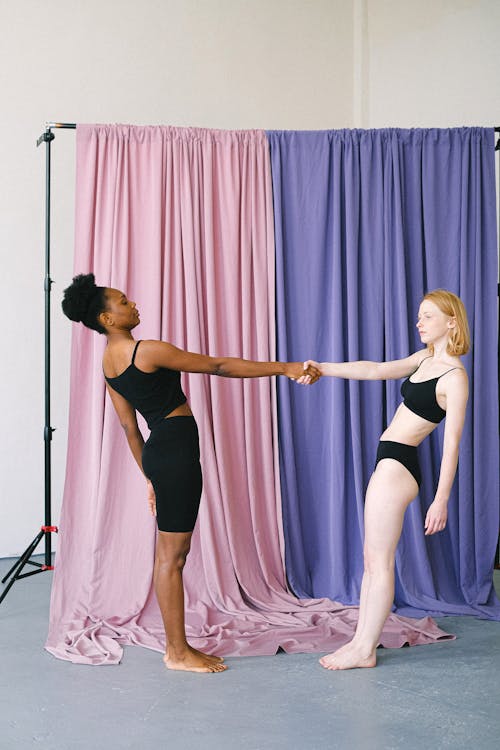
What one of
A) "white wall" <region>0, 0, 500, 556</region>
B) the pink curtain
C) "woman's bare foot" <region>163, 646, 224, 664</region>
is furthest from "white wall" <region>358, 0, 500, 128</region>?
"woman's bare foot" <region>163, 646, 224, 664</region>

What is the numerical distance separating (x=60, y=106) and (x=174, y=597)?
3.61m

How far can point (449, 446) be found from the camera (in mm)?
3559

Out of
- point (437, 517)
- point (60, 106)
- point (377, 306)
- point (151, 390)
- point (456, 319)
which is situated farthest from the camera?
point (60, 106)

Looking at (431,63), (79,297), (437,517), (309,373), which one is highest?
(431,63)

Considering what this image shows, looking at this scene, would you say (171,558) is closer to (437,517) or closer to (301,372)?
(301,372)

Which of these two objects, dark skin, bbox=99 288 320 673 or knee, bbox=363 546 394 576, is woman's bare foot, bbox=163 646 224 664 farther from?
knee, bbox=363 546 394 576

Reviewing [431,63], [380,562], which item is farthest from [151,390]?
[431,63]

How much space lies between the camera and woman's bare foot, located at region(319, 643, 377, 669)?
3602 millimetres

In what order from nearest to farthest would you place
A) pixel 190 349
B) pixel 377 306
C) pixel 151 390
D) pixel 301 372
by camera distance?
1. pixel 151 390
2. pixel 301 372
3. pixel 190 349
4. pixel 377 306

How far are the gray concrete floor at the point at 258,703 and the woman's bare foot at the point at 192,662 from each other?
0.16ft

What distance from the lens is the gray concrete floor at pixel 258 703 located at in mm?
2922

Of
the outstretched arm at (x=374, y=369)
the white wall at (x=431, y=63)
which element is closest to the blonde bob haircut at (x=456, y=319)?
the outstretched arm at (x=374, y=369)

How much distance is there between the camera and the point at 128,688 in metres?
3.39

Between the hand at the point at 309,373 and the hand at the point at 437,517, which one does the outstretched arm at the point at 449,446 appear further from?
the hand at the point at 309,373
